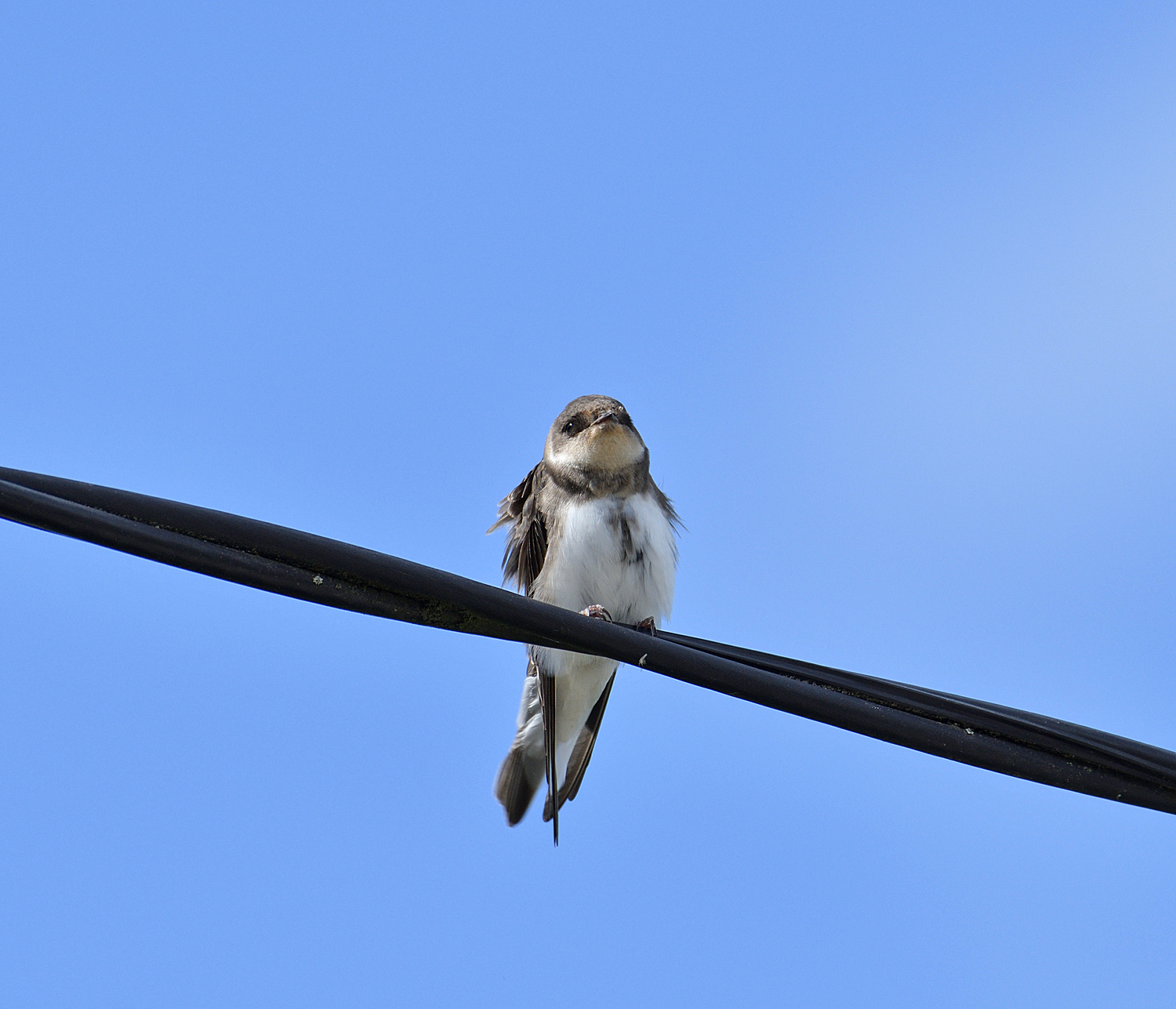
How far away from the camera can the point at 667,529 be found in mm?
6852

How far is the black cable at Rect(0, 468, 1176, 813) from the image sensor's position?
3.16 m

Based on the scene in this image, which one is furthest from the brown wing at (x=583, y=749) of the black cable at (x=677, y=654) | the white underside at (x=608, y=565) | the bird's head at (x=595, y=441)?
the black cable at (x=677, y=654)

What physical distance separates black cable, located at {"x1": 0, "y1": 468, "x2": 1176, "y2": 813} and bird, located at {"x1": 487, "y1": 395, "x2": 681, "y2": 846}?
2600 mm

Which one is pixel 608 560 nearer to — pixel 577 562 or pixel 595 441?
pixel 577 562

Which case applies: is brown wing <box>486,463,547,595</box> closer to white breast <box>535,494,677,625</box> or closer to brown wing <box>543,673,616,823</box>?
white breast <box>535,494,677,625</box>

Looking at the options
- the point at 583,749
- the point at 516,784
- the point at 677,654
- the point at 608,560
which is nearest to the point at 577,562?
the point at 608,560

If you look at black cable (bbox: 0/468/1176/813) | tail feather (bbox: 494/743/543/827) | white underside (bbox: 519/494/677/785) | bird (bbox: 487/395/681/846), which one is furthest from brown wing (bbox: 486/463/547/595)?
black cable (bbox: 0/468/1176/813)

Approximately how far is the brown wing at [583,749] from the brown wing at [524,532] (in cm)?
76

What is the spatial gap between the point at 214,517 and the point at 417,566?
54cm

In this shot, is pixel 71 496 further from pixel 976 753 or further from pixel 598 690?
pixel 598 690

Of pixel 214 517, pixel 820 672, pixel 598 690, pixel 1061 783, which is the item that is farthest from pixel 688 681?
pixel 598 690

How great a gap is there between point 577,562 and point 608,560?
16 cm

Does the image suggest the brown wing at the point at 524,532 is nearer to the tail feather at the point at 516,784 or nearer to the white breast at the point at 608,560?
the white breast at the point at 608,560

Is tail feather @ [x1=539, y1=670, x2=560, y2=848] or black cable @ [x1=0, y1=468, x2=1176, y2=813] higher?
tail feather @ [x1=539, y1=670, x2=560, y2=848]
